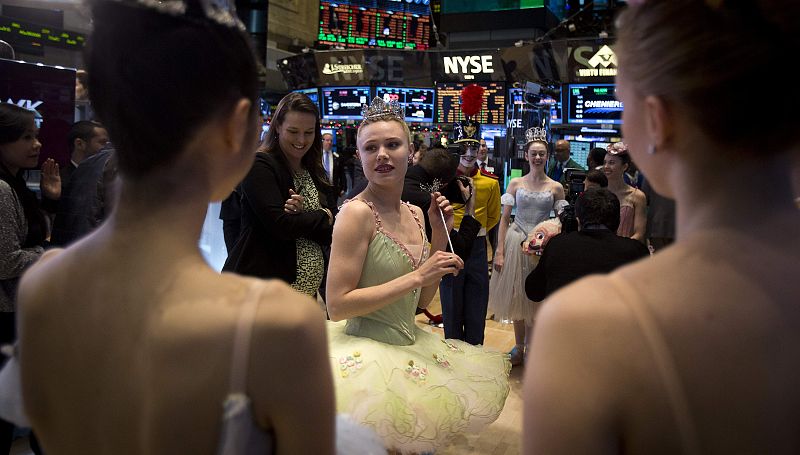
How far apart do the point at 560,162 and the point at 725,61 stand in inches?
320

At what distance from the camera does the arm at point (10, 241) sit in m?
2.41

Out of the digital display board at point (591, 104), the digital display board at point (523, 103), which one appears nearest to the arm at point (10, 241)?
the digital display board at point (591, 104)

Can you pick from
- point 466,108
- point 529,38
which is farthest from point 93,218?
point 529,38

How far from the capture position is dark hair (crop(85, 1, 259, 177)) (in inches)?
31.1

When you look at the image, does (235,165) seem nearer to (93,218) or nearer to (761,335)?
(761,335)

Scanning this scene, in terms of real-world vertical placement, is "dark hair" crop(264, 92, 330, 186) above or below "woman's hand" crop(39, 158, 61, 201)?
above

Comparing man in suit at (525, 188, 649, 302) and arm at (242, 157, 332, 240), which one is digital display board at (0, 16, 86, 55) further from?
man in suit at (525, 188, 649, 302)

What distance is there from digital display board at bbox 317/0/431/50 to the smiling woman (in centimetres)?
1133

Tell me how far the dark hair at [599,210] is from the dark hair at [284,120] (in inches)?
57.0

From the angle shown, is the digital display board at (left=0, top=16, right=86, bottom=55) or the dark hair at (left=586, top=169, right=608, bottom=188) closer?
the digital display board at (left=0, top=16, right=86, bottom=55)

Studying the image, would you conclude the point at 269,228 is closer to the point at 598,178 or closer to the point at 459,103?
the point at 598,178

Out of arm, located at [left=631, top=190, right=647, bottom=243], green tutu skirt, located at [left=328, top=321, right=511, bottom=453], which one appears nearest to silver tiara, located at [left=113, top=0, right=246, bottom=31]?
green tutu skirt, located at [left=328, top=321, right=511, bottom=453]

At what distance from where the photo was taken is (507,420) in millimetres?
3711

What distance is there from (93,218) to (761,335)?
2.81m
